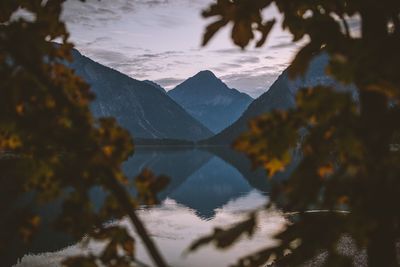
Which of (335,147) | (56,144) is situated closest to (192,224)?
(335,147)

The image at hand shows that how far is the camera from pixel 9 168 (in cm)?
194

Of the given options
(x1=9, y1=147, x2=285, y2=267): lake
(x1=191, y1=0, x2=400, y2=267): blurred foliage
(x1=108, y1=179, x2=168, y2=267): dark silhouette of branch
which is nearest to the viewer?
(x1=191, y1=0, x2=400, y2=267): blurred foliage

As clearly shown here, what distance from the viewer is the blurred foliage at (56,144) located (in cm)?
168

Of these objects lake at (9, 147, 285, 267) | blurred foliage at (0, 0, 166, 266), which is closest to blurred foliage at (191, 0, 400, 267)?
blurred foliage at (0, 0, 166, 266)

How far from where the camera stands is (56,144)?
5.90ft

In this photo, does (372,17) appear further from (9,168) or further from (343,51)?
(9,168)

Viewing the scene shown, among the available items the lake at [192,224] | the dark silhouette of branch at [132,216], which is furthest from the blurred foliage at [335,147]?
the lake at [192,224]

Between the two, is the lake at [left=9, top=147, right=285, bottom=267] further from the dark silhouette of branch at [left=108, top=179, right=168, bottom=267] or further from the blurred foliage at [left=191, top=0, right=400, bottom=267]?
the dark silhouette of branch at [left=108, top=179, right=168, bottom=267]

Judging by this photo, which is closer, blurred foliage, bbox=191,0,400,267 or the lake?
blurred foliage, bbox=191,0,400,267

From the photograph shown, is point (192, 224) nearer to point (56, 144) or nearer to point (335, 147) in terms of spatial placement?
point (335, 147)

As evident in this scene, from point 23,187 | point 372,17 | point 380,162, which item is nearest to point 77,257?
point 23,187

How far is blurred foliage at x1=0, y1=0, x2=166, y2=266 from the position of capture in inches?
66.3

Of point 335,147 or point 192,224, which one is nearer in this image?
point 335,147

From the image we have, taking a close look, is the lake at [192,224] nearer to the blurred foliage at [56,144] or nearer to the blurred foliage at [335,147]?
the blurred foliage at [335,147]
